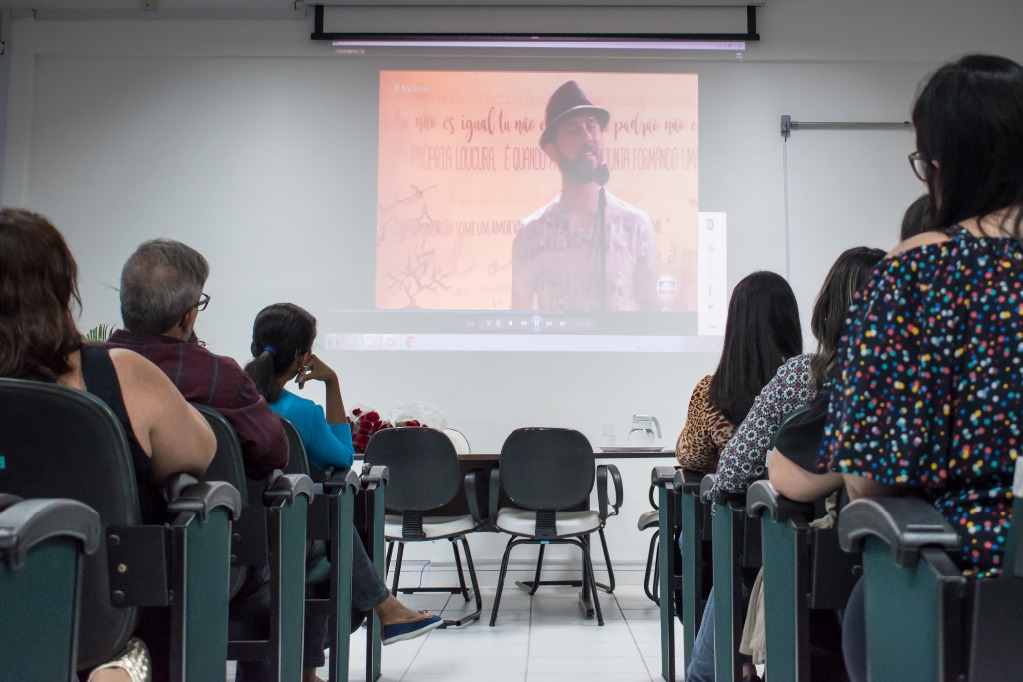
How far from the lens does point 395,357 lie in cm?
486

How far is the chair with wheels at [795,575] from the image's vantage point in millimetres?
1406

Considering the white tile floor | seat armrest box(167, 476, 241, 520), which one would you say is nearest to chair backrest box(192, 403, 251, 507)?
seat armrest box(167, 476, 241, 520)

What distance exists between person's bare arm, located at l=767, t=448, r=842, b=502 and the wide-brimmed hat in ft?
12.2

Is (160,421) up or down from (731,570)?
up

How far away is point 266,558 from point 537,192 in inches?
136

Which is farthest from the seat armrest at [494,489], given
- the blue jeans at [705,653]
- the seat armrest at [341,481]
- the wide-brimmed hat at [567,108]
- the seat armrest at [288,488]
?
the seat armrest at [288,488]

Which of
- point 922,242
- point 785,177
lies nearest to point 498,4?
point 785,177

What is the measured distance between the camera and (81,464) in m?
1.15

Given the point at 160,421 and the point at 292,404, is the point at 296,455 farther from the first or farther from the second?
the point at 160,421

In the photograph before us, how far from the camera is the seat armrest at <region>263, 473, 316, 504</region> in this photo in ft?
5.81

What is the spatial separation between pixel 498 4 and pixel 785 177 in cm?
184

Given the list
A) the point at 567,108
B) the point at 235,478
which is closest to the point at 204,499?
the point at 235,478

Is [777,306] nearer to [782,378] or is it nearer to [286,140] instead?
[782,378]

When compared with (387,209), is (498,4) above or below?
above
